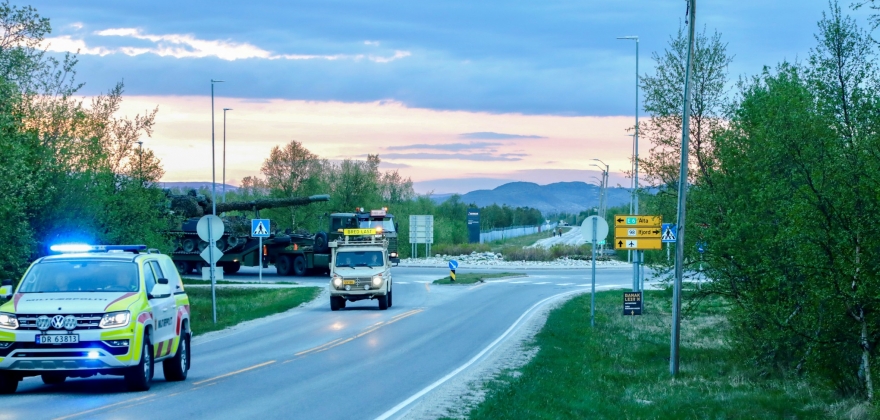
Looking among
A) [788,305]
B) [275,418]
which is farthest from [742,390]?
[275,418]

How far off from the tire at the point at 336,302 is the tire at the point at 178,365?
16533 mm

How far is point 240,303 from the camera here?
116 ft

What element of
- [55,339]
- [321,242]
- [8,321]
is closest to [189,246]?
[321,242]

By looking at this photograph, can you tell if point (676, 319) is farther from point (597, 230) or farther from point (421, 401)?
point (597, 230)

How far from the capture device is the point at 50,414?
10.9 meters

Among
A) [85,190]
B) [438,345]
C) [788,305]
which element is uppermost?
[85,190]

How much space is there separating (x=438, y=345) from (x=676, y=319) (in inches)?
236

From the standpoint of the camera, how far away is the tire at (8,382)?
1262cm

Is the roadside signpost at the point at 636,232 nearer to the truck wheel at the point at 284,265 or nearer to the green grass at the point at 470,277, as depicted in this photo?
the green grass at the point at 470,277

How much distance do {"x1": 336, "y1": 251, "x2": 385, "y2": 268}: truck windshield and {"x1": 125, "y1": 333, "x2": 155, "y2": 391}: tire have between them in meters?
17.5

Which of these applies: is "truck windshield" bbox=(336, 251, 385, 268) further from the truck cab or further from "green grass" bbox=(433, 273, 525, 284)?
"green grass" bbox=(433, 273, 525, 284)

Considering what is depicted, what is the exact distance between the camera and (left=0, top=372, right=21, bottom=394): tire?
12.6m

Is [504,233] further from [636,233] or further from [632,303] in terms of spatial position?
[636,233]

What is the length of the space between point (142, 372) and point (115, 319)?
92 cm
